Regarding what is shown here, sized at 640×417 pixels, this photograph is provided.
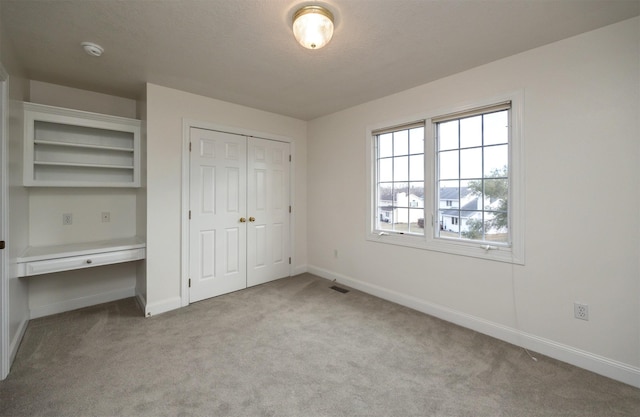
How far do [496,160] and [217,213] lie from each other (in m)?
3.11

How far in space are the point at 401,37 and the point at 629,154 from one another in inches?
70.1

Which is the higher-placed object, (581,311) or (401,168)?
(401,168)

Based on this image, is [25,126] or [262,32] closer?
[262,32]

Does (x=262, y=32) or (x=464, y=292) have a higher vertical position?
(x=262, y=32)

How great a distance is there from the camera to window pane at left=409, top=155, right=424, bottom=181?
310cm

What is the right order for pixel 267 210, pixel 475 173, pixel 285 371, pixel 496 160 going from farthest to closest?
1. pixel 267 210
2. pixel 475 173
3. pixel 496 160
4. pixel 285 371

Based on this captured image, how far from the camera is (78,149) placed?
121 inches

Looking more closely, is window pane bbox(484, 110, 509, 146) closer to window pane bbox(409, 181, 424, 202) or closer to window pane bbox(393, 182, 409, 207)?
window pane bbox(409, 181, 424, 202)

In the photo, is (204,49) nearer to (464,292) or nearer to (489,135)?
(489,135)

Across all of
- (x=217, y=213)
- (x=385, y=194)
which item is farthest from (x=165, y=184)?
(x=385, y=194)

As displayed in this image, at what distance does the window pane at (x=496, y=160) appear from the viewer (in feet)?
8.20

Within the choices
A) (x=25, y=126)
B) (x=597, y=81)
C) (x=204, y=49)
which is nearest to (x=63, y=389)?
(x=25, y=126)

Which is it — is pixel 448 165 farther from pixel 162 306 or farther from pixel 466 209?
pixel 162 306

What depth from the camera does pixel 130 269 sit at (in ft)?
11.4
